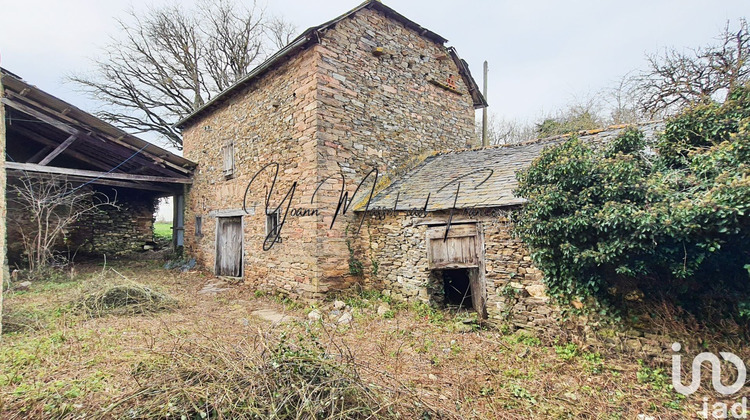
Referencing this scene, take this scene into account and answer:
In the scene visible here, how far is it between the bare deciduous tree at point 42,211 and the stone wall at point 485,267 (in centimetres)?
757

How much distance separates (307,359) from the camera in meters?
2.92

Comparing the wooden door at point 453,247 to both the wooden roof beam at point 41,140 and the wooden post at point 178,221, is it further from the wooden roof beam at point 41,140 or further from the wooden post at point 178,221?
the wooden roof beam at point 41,140

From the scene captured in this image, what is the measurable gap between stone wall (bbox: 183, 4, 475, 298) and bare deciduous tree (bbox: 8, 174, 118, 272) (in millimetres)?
4001

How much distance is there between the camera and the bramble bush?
131 inches

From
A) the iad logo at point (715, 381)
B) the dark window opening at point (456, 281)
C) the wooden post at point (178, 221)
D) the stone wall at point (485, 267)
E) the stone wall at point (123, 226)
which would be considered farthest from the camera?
the wooden post at point (178, 221)

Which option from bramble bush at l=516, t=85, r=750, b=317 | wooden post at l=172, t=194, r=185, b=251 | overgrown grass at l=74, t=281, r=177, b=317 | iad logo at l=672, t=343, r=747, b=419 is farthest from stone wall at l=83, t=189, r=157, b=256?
iad logo at l=672, t=343, r=747, b=419

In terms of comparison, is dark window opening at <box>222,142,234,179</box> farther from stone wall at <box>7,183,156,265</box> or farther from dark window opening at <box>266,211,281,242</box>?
stone wall at <box>7,183,156,265</box>

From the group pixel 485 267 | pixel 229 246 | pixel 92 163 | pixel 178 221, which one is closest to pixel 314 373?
pixel 485 267

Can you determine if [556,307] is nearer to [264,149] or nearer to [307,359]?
[307,359]

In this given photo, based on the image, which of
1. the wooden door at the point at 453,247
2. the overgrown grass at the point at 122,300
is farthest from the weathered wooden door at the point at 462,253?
the overgrown grass at the point at 122,300

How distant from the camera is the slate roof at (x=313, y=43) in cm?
696

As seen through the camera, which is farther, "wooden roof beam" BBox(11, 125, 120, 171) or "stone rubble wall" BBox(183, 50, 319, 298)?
"wooden roof beam" BBox(11, 125, 120, 171)

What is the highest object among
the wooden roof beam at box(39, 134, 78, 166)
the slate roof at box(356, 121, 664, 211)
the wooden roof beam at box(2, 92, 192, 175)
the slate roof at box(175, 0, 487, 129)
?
the slate roof at box(175, 0, 487, 129)

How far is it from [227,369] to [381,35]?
803cm
